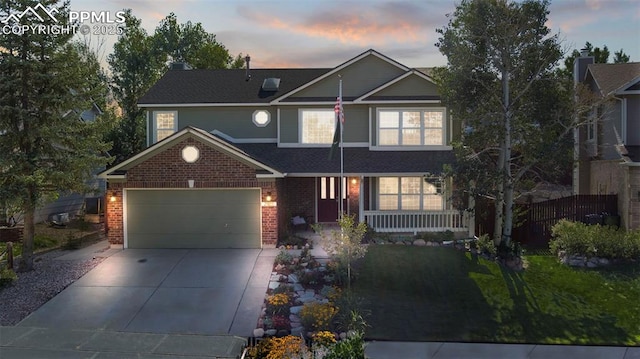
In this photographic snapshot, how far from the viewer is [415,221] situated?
1672cm

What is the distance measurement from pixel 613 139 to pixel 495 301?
37.7 feet

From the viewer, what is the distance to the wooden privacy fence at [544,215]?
1552 cm

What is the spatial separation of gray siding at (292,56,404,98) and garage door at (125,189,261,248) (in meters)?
5.08

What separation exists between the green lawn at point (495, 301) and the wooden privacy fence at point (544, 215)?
1.94 metres

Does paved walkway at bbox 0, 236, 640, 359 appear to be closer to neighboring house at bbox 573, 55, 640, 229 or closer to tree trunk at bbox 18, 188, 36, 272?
tree trunk at bbox 18, 188, 36, 272

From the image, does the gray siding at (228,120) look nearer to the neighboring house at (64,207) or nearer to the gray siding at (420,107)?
the neighboring house at (64,207)

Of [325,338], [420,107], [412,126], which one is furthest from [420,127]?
[325,338]

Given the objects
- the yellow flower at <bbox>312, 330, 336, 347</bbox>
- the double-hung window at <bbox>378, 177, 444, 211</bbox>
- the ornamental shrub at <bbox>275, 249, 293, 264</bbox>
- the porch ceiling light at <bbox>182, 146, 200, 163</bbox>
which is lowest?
the yellow flower at <bbox>312, 330, 336, 347</bbox>

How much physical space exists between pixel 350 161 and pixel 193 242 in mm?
6062

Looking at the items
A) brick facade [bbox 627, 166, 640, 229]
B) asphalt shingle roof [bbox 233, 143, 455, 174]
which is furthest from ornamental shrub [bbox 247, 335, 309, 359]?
brick facade [bbox 627, 166, 640, 229]

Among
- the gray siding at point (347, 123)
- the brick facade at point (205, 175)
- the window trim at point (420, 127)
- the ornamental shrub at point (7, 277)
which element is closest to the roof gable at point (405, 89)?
the window trim at point (420, 127)

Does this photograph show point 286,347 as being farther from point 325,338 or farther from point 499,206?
point 499,206

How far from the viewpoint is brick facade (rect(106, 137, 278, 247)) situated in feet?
48.5

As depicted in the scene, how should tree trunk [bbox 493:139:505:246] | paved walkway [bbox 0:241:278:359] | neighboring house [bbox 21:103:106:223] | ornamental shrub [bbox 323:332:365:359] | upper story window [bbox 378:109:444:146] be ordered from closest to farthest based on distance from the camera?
ornamental shrub [bbox 323:332:365:359]
paved walkway [bbox 0:241:278:359]
tree trunk [bbox 493:139:505:246]
upper story window [bbox 378:109:444:146]
neighboring house [bbox 21:103:106:223]
